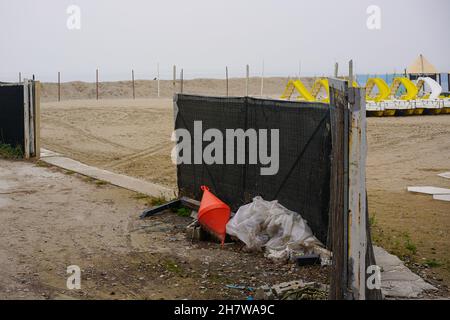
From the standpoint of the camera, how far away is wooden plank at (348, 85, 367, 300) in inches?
205

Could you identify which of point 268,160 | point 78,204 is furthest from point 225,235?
point 78,204

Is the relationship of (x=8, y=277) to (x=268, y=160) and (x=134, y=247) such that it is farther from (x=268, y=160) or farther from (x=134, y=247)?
(x=268, y=160)

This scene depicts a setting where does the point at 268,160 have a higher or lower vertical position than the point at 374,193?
higher

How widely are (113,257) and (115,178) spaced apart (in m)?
5.89

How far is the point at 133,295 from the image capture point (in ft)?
20.9

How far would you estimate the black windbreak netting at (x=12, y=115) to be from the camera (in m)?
16.6

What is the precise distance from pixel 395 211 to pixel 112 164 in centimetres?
865

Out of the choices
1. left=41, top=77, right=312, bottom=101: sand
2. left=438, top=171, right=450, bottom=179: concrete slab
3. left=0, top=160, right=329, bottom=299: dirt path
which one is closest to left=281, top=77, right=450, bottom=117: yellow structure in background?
left=438, top=171, right=450, bottom=179: concrete slab

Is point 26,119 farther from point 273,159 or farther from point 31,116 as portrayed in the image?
point 273,159

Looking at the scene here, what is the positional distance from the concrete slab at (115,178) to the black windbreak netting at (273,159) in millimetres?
1046

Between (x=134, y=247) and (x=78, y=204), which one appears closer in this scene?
(x=134, y=247)

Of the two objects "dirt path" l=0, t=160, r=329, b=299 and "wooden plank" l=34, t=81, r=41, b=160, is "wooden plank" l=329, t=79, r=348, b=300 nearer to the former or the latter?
"dirt path" l=0, t=160, r=329, b=299

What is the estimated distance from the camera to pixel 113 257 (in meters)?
7.70

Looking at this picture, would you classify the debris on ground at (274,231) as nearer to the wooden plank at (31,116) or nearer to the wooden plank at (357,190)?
the wooden plank at (357,190)
